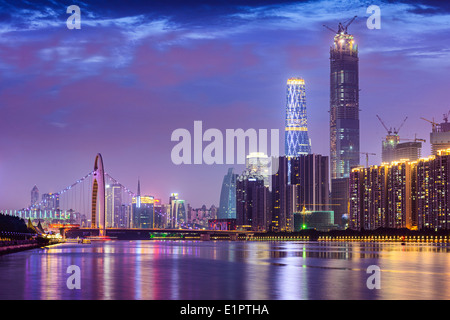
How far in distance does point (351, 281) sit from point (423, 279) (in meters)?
6.18

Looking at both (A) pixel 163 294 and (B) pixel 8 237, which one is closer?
(A) pixel 163 294
